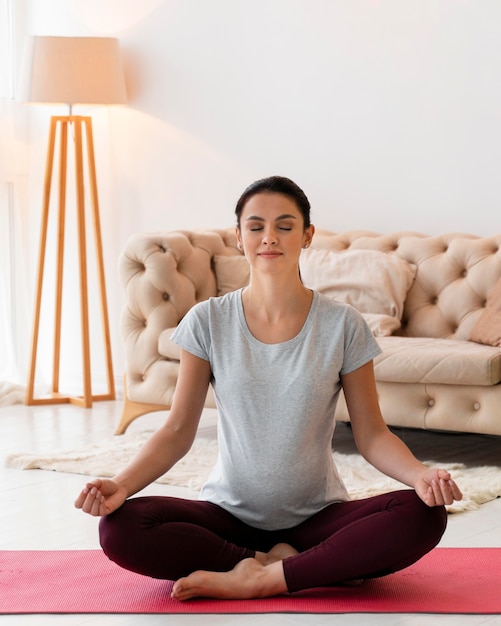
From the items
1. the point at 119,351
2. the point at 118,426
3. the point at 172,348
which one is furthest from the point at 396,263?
the point at 119,351

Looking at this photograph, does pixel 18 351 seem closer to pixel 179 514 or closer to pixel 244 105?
pixel 244 105

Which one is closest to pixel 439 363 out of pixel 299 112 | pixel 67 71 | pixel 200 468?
pixel 200 468

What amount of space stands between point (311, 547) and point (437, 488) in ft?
1.05

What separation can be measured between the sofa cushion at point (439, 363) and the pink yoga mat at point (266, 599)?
2.86ft

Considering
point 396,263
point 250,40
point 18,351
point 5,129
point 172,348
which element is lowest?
point 18,351

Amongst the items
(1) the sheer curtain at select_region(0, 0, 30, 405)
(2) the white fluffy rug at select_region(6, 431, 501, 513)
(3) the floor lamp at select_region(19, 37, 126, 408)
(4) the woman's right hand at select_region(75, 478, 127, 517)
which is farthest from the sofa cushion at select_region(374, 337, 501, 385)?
(1) the sheer curtain at select_region(0, 0, 30, 405)

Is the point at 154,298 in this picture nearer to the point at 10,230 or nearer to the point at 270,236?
the point at 10,230

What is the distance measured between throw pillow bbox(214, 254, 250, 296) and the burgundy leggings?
193cm

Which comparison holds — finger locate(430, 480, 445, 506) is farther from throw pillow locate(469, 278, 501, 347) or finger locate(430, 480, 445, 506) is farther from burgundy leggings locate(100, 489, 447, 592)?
throw pillow locate(469, 278, 501, 347)

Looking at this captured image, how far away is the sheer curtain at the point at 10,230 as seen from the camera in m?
4.85

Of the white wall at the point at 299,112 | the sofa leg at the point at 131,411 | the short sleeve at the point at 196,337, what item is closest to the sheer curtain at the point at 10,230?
the white wall at the point at 299,112

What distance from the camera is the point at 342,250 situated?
3814mm

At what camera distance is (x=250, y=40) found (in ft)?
14.2

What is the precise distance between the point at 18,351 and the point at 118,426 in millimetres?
1348
